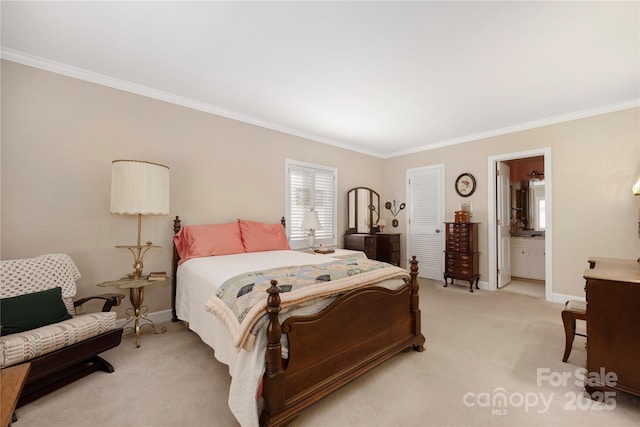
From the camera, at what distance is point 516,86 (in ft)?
9.69

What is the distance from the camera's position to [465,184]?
15.8 feet

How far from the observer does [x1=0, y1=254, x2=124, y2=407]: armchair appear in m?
1.70

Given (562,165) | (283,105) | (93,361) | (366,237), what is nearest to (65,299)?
(93,361)

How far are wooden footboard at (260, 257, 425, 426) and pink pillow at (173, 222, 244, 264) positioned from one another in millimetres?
1746

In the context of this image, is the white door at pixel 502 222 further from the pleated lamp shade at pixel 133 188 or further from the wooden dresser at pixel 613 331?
the pleated lamp shade at pixel 133 188

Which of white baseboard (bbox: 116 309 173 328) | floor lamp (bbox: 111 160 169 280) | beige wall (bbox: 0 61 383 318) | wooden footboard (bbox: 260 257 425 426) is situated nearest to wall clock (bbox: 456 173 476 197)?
wooden footboard (bbox: 260 257 425 426)

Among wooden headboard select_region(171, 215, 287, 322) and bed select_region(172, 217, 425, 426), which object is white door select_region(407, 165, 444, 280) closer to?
bed select_region(172, 217, 425, 426)

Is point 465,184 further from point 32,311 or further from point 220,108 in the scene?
point 32,311

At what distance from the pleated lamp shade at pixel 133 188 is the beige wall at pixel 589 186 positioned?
493cm

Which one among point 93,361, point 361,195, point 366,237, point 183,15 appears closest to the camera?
point 183,15

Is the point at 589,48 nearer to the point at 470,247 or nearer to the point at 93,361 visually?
the point at 470,247

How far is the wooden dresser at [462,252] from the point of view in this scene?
14.6ft

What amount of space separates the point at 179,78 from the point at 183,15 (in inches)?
39.5

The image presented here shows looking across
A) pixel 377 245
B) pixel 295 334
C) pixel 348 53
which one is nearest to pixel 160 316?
pixel 295 334
